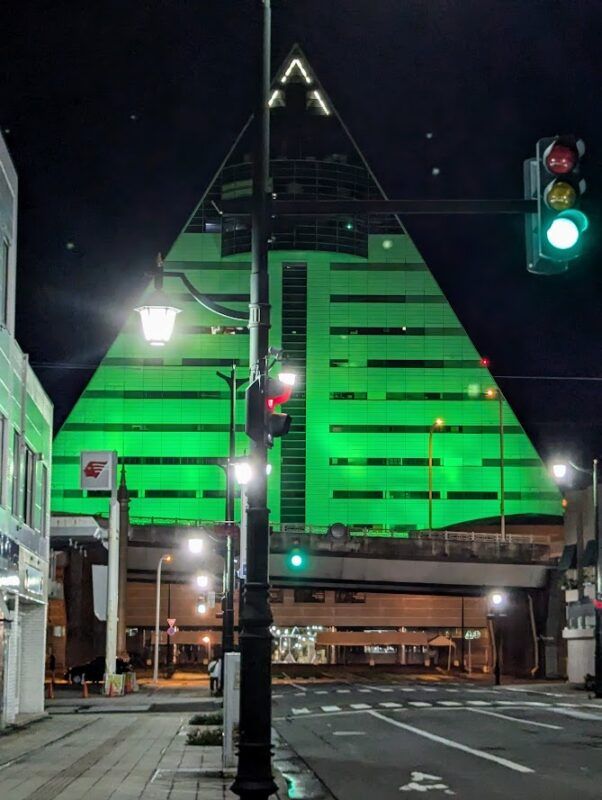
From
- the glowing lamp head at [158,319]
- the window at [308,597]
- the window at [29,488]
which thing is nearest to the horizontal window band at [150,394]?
the window at [308,597]

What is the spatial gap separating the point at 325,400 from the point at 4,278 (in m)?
139

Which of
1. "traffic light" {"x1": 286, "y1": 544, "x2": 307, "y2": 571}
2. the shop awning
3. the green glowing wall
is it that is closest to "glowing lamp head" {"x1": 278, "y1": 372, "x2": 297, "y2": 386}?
"traffic light" {"x1": 286, "y1": 544, "x2": 307, "y2": 571}

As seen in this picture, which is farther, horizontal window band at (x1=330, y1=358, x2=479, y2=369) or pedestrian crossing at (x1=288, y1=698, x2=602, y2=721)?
horizontal window band at (x1=330, y1=358, x2=479, y2=369)

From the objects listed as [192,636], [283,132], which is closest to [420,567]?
[192,636]

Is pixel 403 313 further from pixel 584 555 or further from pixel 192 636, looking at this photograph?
pixel 584 555

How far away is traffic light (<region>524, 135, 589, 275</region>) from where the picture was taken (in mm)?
10039

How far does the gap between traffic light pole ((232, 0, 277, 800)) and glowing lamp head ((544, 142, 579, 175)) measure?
13.3ft

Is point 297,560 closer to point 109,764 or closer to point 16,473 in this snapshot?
point 16,473

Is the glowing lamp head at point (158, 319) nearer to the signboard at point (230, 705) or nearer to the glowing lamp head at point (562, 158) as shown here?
the glowing lamp head at point (562, 158)

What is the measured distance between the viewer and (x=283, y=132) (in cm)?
19150

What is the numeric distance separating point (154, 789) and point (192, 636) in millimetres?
113360

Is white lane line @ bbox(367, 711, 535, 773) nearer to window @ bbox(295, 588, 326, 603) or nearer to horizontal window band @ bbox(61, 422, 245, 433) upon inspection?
window @ bbox(295, 588, 326, 603)

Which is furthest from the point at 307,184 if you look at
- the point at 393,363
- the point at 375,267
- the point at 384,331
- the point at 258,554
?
Answer: the point at 258,554

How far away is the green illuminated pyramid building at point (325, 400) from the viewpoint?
16275 centimetres
